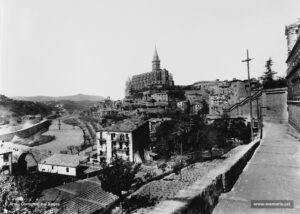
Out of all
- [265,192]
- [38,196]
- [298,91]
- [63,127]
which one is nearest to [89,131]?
[63,127]

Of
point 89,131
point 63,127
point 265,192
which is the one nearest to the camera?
point 265,192

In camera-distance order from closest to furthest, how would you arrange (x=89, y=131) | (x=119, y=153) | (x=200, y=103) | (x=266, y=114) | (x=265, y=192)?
(x=265, y=192)
(x=266, y=114)
(x=119, y=153)
(x=89, y=131)
(x=200, y=103)

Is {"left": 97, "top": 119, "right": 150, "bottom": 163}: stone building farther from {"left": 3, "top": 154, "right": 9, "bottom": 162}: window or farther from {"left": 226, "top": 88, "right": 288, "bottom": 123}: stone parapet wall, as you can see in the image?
{"left": 226, "top": 88, "right": 288, "bottom": 123}: stone parapet wall

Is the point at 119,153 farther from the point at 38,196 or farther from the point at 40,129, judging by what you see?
the point at 40,129

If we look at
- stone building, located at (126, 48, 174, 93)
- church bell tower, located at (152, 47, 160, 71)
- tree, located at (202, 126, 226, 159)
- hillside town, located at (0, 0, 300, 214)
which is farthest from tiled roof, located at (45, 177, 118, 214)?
church bell tower, located at (152, 47, 160, 71)

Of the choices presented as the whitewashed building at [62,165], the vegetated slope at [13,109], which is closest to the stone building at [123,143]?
the whitewashed building at [62,165]

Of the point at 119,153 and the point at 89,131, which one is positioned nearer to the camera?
the point at 119,153

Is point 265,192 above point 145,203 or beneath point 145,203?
above
